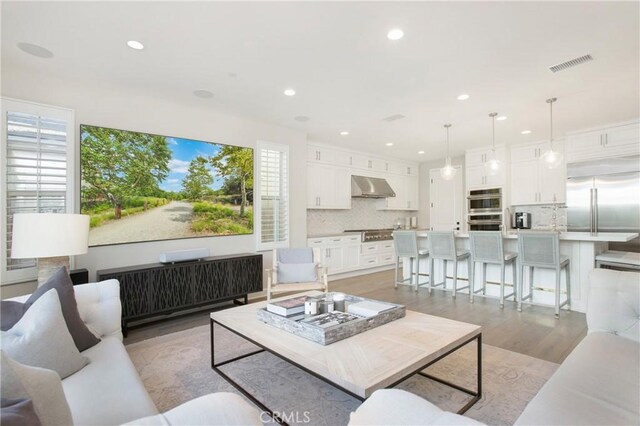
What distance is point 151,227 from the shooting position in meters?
3.78

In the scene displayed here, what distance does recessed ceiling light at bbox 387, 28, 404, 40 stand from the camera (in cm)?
247

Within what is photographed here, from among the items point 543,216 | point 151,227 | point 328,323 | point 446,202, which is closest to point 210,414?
point 328,323

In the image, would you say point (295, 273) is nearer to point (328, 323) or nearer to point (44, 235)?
point (328, 323)

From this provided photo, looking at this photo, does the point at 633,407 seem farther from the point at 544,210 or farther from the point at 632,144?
the point at 544,210

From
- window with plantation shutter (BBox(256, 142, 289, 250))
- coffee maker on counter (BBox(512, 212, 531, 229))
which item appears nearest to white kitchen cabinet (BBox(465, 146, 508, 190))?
coffee maker on counter (BBox(512, 212, 531, 229))

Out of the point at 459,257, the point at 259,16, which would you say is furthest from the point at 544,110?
the point at 259,16

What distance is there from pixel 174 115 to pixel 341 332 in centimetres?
352

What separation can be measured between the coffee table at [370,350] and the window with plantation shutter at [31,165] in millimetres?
2216

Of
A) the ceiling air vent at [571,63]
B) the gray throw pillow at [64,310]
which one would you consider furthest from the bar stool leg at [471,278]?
the gray throw pillow at [64,310]

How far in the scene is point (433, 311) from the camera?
3.89 meters

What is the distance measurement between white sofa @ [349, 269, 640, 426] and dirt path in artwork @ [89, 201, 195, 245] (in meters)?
3.56

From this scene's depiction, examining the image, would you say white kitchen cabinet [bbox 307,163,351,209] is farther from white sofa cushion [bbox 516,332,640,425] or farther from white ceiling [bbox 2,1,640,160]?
white sofa cushion [bbox 516,332,640,425]

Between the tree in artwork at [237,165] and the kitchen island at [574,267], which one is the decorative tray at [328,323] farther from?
the kitchen island at [574,267]

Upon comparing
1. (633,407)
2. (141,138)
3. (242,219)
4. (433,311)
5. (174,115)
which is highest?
(174,115)
